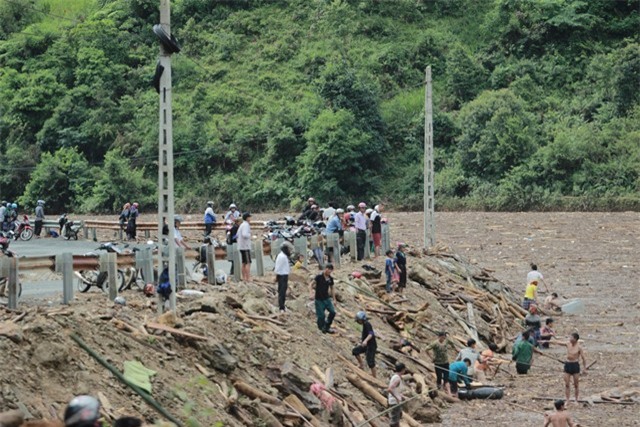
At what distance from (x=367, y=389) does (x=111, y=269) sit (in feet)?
16.1

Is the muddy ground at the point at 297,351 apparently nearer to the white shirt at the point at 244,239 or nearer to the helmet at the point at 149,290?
the helmet at the point at 149,290

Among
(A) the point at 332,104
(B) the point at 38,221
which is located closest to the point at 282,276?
(B) the point at 38,221

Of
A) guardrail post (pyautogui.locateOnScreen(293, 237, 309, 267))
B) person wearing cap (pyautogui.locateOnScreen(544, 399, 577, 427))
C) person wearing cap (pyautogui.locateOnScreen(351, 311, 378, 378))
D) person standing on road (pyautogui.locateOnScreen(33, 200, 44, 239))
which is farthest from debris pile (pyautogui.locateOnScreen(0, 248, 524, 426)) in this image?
person standing on road (pyautogui.locateOnScreen(33, 200, 44, 239))

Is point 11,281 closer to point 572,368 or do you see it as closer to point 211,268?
point 211,268

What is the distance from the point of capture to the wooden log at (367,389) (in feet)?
66.9

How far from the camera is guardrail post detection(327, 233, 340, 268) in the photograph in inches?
1163

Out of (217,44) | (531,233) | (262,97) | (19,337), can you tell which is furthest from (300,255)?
(217,44)

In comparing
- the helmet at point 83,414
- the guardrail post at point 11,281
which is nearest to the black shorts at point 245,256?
the guardrail post at point 11,281

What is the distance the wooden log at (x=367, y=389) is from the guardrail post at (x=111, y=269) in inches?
176

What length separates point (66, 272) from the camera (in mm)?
18516

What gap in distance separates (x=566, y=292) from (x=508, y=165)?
27463 millimetres

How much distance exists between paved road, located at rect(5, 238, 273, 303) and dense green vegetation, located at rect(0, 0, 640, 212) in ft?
80.7

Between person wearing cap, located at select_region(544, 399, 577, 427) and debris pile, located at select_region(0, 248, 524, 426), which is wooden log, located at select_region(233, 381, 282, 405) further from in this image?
person wearing cap, located at select_region(544, 399, 577, 427)

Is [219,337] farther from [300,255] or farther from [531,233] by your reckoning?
[531,233]
